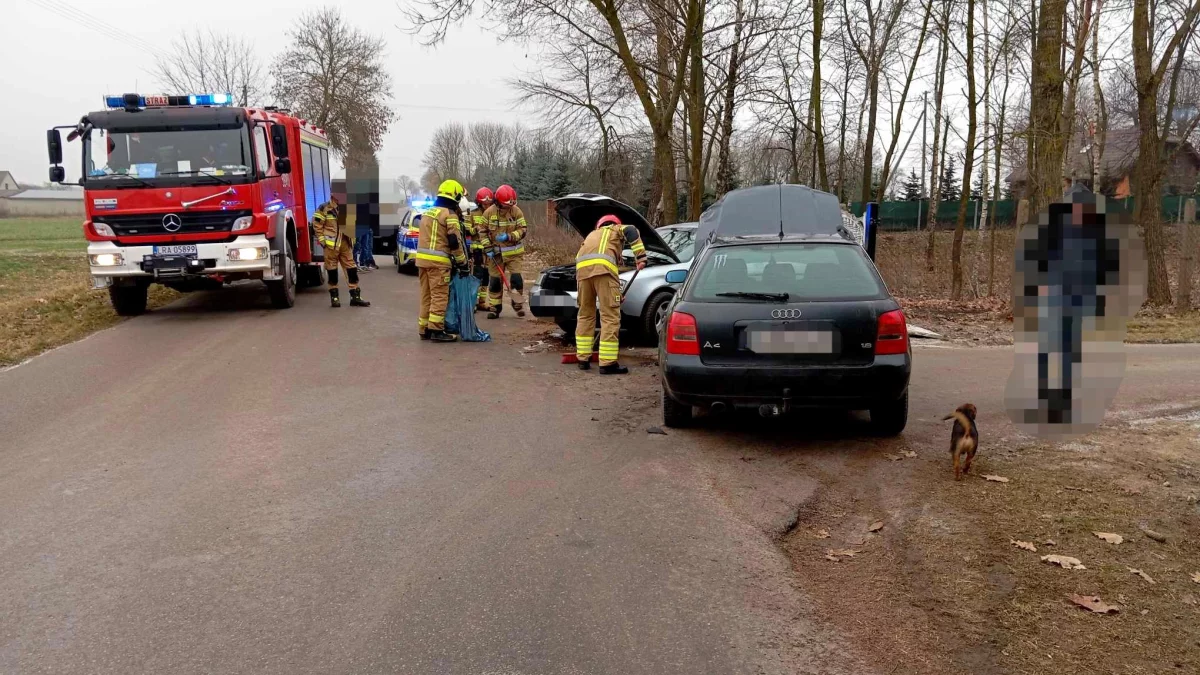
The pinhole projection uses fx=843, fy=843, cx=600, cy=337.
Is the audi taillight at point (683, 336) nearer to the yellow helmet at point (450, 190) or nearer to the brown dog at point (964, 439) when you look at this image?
the brown dog at point (964, 439)

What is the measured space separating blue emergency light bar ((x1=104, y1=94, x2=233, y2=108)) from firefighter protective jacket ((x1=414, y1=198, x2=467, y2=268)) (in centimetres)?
410

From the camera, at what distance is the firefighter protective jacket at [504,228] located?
11.7 m

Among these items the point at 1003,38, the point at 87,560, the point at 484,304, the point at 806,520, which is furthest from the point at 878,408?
the point at 1003,38

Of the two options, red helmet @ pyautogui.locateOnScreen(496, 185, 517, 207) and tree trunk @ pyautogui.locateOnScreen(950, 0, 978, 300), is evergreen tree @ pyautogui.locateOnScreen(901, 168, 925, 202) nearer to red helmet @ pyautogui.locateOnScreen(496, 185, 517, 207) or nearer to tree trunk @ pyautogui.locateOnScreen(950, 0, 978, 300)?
tree trunk @ pyautogui.locateOnScreen(950, 0, 978, 300)

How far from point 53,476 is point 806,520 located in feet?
14.9

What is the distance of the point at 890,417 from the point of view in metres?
5.91

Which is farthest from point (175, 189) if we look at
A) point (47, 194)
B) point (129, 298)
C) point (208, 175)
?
point (47, 194)

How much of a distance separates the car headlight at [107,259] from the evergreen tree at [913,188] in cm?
4509

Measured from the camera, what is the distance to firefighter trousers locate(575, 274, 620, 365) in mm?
8281

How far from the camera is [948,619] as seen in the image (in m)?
3.37

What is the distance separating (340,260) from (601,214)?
5093 mm

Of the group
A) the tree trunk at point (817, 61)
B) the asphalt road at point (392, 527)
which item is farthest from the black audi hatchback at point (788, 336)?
the tree trunk at point (817, 61)

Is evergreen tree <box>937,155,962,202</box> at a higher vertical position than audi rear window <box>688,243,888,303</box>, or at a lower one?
higher

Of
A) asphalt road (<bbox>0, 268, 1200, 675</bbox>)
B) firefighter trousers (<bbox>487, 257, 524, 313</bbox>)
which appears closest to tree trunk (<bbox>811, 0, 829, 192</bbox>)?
firefighter trousers (<bbox>487, 257, 524, 313</bbox>)
